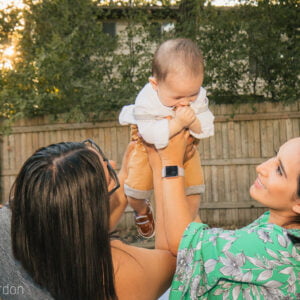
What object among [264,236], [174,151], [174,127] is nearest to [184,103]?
[174,127]

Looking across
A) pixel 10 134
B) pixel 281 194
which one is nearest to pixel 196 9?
pixel 10 134

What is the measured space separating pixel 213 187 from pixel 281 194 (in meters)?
6.31

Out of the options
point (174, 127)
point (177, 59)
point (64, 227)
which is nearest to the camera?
point (64, 227)

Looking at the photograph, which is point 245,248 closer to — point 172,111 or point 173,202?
point 173,202

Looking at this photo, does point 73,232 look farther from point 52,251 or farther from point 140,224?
point 140,224

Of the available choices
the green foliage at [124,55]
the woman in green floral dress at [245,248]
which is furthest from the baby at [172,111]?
the green foliage at [124,55]

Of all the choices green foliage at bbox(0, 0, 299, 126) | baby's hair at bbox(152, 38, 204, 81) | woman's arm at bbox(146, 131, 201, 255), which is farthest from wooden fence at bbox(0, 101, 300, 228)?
woman's arm at bbox(146, 131, 201, 255)

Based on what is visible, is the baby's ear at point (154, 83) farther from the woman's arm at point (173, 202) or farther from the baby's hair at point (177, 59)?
the woman's arm at point (173, 202)

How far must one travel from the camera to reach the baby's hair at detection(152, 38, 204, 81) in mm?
2354

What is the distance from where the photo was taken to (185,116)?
214 centimetres

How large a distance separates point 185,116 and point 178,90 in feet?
0.75

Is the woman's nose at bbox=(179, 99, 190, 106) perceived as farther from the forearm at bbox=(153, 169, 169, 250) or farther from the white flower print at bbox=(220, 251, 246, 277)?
the white flower print at bbox=(220, 251, 246, 277)

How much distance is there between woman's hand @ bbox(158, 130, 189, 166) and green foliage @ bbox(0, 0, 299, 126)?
225 inches

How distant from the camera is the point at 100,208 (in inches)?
57.4
